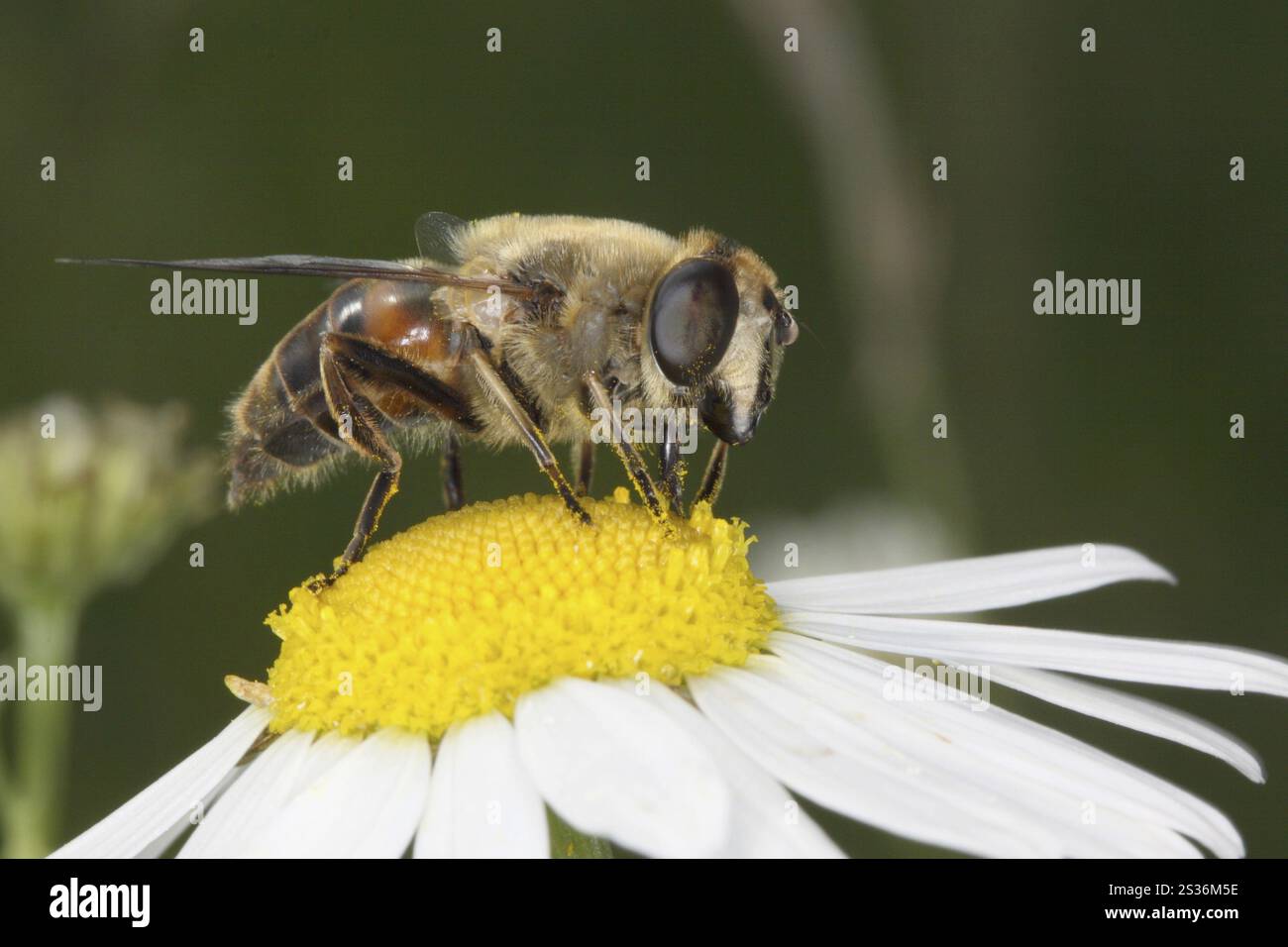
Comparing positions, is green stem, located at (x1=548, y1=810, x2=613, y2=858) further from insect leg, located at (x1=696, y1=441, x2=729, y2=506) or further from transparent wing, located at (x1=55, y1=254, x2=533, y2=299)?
transparent wing, located at (x1=55, y1=254, x2=533, y2=299)

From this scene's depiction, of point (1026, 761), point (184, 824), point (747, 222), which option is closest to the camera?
point (1026, 761)

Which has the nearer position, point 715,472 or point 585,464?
point 715,472

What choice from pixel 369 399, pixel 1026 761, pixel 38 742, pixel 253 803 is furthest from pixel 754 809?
pixel 38 742

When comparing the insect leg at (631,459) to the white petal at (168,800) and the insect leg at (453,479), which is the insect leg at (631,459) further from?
the white petal at (168,800)

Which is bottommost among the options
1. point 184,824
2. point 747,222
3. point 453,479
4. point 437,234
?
point 184,824

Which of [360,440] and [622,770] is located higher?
[360,440]

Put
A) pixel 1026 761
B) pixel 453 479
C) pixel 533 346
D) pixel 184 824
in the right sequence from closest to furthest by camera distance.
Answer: pixel 1026 761 → pixel 184 824 → pixel 533 346 → pixel 453 479

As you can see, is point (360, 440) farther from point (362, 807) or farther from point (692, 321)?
point (362, 807)
